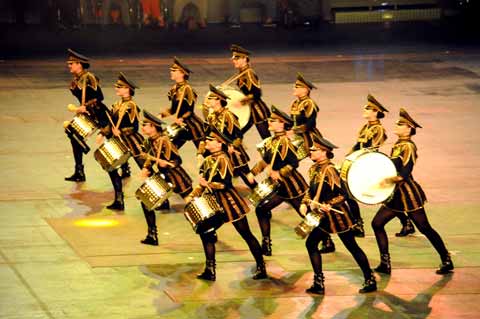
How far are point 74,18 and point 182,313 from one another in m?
27.5

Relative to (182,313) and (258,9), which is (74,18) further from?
(182,313)

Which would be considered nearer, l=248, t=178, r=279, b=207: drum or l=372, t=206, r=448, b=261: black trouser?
l=372, t=206, r=448, b=261: black trouser

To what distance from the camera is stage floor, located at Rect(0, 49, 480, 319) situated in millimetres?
15984

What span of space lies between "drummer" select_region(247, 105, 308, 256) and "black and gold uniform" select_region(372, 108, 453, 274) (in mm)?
1272

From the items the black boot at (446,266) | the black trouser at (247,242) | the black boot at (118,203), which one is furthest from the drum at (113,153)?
the black boot at (446,266)

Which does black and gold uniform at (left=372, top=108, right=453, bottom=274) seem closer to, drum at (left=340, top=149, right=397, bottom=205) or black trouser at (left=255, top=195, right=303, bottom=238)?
drum at (left=340, top=149, right=397, bottom=205)

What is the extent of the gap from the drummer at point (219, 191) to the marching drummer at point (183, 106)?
454 cm

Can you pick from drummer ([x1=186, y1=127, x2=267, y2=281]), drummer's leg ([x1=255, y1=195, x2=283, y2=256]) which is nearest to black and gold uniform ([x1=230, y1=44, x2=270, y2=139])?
drummer's leg ([x1=255, y1=195, x2=283, y2=256])

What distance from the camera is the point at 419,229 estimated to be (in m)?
17.1

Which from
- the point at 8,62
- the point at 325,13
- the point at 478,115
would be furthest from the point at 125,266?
the point at 325,13

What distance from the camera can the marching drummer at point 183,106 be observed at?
2130 centimetres

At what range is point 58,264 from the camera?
695 inches

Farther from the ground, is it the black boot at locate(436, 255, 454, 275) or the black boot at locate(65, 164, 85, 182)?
the black boot at locate(65, 164, 85, 182)

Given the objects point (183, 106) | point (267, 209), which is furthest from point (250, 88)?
point (267, 209)
